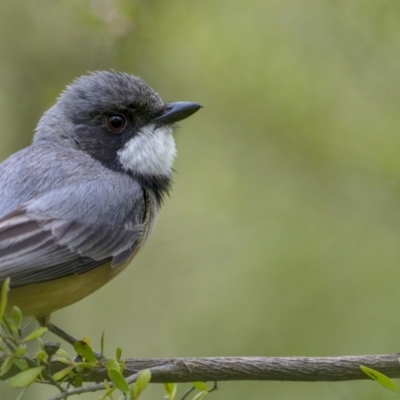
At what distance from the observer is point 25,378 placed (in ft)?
8.43

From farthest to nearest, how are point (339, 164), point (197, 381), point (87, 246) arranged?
point (339, 164)
point (87, 246)
point (197, 381)

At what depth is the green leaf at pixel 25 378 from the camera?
2551 mm

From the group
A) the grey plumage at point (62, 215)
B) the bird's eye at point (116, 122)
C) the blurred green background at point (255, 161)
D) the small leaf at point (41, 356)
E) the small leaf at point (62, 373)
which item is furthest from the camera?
the blurred green background at point (255, 161)

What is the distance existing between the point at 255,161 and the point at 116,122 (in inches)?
56.4

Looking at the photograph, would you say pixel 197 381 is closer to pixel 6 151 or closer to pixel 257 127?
pixel 257 127

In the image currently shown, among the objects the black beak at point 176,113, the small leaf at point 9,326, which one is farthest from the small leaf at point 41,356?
the black beak at point 176,113

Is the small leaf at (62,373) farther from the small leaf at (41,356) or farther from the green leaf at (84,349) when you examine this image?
the small leaf at (41,356)

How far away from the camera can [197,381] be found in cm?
322

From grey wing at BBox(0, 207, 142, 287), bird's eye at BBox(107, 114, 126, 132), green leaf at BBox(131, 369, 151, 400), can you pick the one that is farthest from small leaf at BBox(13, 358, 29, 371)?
bird's eye at BBox(107, 114, 126, 132)

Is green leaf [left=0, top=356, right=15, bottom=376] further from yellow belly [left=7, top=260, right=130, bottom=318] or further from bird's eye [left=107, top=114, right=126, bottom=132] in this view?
bird's eye [left=107, top=114, right=126, bottom=132]

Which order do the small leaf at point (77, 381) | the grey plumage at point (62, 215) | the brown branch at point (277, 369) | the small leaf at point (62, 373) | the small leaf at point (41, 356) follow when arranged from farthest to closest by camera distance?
the grey plumage at point (62, 215)
the brown branch at point (277, 369)
the small leaf at point (77, 381)
the small leaf at point (62, 373)
the small leaf at point (41, 356)

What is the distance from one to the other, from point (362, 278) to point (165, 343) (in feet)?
5.81

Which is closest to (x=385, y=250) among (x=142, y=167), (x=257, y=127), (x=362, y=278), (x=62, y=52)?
(x=362, y=278)

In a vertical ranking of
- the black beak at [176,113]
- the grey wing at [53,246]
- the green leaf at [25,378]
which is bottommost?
the green leaf at [25,378]
